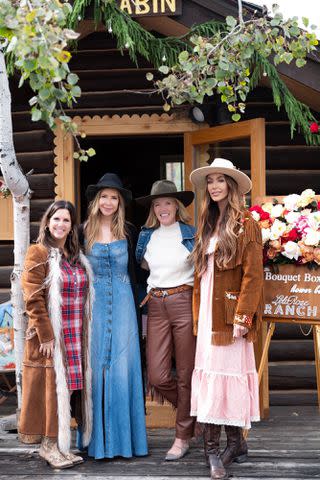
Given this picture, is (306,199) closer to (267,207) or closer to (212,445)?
(267,207)

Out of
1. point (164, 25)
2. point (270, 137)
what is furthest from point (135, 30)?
point (270, 137)

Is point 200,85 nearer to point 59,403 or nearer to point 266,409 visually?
point 59,403

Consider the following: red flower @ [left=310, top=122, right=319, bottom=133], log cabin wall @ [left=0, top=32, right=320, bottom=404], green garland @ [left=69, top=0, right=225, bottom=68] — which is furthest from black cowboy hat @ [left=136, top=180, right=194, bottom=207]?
log cabin wall @ [left=0, top=32, right=320, bottom=404]

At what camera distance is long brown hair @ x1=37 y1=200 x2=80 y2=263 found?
4777mm

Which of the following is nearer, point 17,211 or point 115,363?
point 115,363

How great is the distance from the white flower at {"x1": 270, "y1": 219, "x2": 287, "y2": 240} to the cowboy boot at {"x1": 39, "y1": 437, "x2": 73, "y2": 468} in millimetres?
1959

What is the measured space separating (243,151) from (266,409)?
2103 millimetres

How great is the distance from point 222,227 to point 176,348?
88 cm

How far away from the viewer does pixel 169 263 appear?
16.1ft

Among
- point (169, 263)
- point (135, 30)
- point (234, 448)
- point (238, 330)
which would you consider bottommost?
point (234, 448)

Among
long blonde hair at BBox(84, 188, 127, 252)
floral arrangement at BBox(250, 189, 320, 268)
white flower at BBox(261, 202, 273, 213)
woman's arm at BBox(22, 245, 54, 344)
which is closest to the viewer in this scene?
woman's arm at BBox(22, 245, 54, 344)

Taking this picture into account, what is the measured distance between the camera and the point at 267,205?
17.6 feet

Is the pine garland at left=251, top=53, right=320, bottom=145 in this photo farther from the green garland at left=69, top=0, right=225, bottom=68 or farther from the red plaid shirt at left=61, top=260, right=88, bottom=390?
the red plaid shirt at left=61, top=260, right=88, bottom=390

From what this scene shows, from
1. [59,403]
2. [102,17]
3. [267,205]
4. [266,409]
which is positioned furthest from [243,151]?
[59,403]
